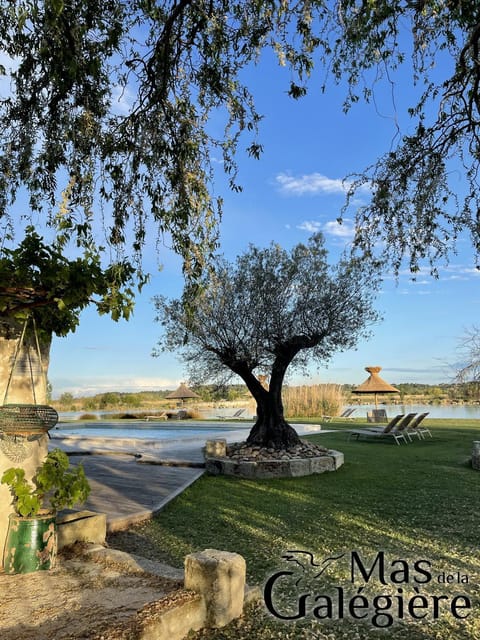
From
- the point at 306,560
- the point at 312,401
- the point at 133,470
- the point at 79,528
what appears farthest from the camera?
the point at 312,401

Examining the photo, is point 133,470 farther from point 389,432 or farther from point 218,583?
point 389,432

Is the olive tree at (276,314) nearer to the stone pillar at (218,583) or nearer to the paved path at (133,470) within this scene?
the paved path at (133,470)

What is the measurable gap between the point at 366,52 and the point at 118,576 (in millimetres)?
5873

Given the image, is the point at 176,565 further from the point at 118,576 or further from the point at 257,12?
the point at 257,12

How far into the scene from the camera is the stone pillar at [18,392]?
404cm

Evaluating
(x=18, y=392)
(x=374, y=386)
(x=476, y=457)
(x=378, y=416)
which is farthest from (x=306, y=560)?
(x=374, y=386)

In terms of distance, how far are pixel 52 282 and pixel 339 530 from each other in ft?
13.3

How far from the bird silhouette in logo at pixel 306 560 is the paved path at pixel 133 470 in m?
2.24

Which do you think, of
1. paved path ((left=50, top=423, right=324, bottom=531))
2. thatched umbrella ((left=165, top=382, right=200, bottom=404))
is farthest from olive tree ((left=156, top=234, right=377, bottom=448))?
thatched umbrella ((left=165, top=382, right=200, bottom=404))

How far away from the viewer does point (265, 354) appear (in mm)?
10477

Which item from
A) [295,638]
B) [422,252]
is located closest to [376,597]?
[295,638]

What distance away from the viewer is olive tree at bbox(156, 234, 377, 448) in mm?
9867

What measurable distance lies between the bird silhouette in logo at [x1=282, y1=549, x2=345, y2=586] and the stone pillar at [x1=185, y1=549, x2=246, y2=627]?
3.10 feet

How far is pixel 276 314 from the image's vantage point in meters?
9.80
